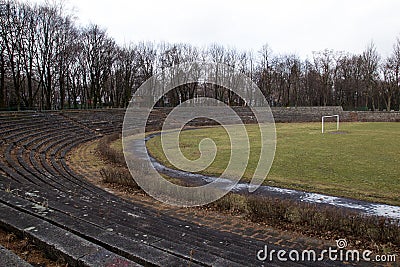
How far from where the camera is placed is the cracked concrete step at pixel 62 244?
3084mm

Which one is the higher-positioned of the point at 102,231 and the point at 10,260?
the point at 10,260

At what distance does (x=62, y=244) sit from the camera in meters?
3.39

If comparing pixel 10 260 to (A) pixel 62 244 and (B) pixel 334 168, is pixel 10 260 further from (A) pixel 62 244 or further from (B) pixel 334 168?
(B) pixel 334 168

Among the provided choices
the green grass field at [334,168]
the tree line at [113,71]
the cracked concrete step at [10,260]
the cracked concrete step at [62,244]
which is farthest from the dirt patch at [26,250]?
the tree line at [113,71]

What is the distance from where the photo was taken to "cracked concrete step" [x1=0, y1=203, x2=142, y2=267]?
308 cm

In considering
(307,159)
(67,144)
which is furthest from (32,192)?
(67,144)

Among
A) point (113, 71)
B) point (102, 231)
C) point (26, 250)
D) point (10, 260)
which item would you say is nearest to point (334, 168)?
point (102, 231)

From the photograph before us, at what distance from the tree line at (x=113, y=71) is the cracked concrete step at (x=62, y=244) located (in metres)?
36.5

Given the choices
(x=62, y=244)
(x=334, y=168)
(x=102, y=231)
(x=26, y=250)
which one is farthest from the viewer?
(x=334, y=168)

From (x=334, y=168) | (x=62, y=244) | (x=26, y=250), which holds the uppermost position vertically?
(x=62, y=244)

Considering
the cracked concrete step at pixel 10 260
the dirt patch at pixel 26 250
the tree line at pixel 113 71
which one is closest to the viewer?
the cracked concrete step at pixel 10 260

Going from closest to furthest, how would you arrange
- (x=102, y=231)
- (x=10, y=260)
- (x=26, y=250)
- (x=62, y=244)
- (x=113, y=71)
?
1. (x=10, y=260)
2. (x=62, y=244)
3. (x=26, y=250)
4. (x=102, y=231)
5. (x=113, y=71)

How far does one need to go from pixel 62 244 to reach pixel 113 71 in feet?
208

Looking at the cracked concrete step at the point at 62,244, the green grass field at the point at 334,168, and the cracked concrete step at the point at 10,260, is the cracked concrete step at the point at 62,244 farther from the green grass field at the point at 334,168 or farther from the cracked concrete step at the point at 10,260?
the green grass field at the point at 334,168
